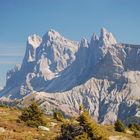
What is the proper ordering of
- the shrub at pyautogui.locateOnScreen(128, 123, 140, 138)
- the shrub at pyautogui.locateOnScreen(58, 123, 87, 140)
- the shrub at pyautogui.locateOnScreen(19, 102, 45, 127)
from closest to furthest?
the shrub at pyautogui.locateOnScreen(58, 123, 87, 140) < the shrub at pyautogui.locateOnScreen(19, 102, 45, 127) < the shrub at pyautogui.locateOnScreen(128, 123, 140, 138)

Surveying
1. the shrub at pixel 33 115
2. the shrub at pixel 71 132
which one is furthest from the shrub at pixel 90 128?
the shrub at pixel 33 115

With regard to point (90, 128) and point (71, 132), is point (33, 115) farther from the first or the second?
point (71, 132)

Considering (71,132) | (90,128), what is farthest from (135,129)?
(71,132)

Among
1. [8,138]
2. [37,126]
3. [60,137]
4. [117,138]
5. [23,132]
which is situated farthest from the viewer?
→ [117,138]

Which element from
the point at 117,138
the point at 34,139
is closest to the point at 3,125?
the point at 34,139

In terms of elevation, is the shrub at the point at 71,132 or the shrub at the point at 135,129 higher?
the shrub at the point at 71,132

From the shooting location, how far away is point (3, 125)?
33.8m

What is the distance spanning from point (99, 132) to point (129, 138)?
1424 centimetres

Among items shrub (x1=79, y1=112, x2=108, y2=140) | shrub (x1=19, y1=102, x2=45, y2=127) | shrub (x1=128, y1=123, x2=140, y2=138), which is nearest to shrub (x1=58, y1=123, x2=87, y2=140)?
shrub (x1=79, y1=112, x2=108, y2=140)

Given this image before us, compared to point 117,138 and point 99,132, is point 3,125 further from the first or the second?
point 117,138

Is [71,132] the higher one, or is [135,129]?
[71,132]

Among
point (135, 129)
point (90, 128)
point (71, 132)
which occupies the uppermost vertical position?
point (90, 128)

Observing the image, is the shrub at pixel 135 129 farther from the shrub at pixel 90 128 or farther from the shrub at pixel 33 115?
the shrub at pixel 90 128

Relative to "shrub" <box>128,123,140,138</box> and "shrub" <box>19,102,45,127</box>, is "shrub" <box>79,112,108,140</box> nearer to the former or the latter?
"shrub" <box>19,102,45,127</box>
